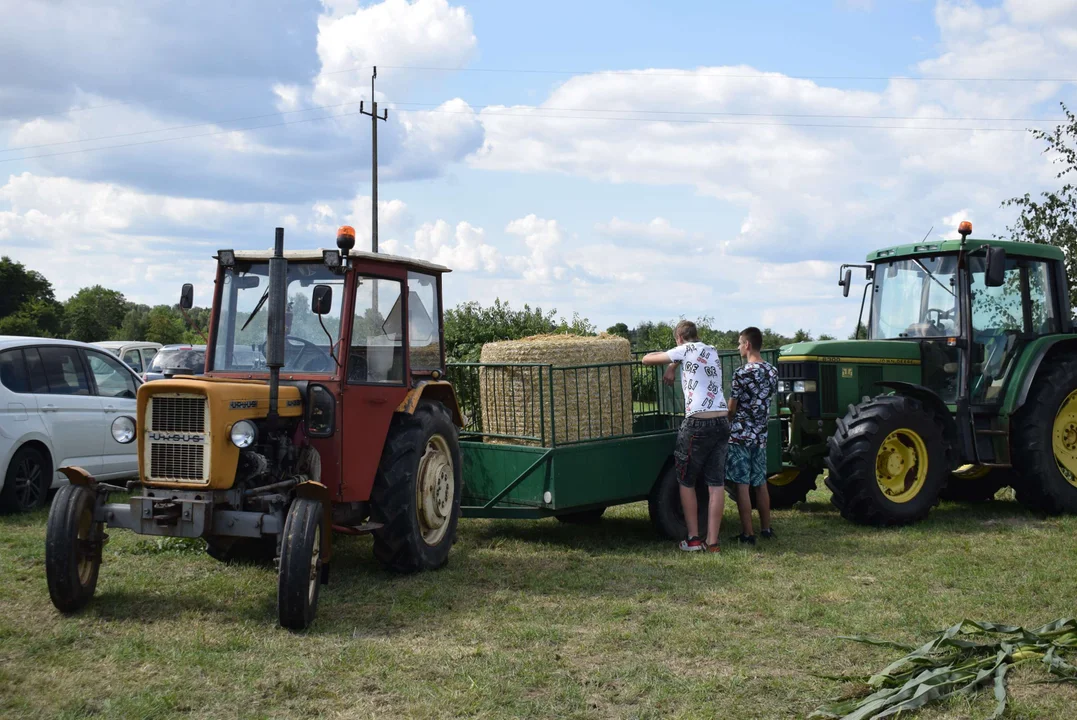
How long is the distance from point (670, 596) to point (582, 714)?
213 centimetres

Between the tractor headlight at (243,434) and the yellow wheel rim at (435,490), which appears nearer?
the tractor headlight at (243,434)

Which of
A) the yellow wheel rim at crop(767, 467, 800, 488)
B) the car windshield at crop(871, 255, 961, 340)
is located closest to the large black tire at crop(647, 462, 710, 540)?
the yellow wheel rim at crop(767, 467, 800, 488)

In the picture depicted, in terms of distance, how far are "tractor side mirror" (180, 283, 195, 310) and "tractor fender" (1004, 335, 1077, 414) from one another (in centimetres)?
710

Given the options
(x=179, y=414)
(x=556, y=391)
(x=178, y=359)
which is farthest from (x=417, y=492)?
(x=178, y=359)

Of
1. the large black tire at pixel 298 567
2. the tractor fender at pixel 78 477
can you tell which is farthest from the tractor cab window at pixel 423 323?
the tractor fender at pixel 78 477

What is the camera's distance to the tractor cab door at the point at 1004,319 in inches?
380

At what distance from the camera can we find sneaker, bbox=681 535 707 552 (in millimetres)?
7926

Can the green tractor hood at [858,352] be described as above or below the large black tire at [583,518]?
above

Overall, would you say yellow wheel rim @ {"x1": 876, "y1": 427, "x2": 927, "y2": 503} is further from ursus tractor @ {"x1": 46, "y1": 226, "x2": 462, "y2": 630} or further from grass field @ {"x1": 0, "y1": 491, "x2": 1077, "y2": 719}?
ursus tractor @ {"x1": 46, "y1": 226, "x2": 462, "y2": 630}

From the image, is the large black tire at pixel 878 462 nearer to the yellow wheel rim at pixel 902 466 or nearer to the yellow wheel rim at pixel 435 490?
the yellow wheel rim at pixel 902 466

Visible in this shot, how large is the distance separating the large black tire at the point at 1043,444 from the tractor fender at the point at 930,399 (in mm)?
709

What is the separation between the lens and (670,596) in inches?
255

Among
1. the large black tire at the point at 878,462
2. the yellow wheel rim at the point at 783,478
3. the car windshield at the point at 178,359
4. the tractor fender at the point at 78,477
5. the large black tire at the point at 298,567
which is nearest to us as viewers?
the large black tire at the point at 298,567

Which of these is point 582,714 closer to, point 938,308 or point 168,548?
point 168,548
